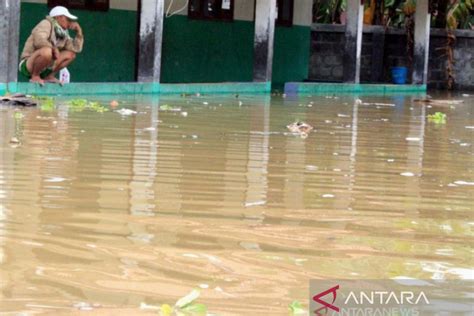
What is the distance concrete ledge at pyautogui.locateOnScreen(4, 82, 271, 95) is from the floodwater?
4.25 meters

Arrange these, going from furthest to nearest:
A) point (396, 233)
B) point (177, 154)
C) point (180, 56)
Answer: point (180, 56)
point (177, 154)
point (396, 233)

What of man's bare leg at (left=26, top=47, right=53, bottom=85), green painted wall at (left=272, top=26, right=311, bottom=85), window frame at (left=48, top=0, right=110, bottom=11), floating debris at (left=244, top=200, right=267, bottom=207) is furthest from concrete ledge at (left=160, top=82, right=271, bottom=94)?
floating debris at (left=244, top=200, right=267, bottom=207)

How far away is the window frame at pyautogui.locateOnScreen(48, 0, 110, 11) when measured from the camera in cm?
1884

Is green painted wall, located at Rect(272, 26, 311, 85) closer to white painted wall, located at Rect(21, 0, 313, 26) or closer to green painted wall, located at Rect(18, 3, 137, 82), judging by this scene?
white painted wall, located at Rect(21, 0, 313, 26)

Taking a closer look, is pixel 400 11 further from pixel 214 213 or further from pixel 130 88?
pixel 214 213

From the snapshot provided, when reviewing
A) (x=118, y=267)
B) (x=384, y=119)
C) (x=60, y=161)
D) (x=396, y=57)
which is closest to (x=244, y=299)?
(x=118, y=267)

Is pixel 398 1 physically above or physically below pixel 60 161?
above

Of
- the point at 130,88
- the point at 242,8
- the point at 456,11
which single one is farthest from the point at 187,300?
the point at 456,11

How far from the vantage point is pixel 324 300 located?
14.8 feet

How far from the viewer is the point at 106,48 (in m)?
20.2

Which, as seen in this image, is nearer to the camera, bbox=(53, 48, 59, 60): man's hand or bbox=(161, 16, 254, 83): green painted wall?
bbox=(53, 48, 59, 60): man's hand

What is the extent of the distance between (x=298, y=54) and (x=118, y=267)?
22.0 m

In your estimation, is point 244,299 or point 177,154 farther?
point 177,154

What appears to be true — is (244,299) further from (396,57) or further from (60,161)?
(396,57)
